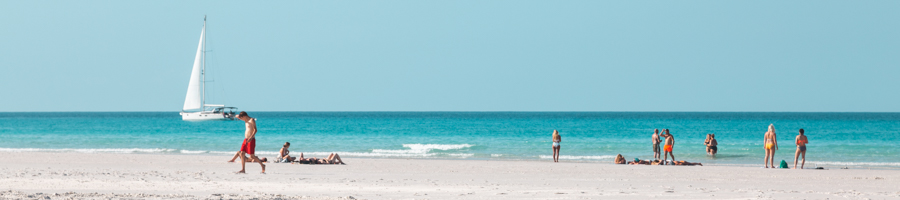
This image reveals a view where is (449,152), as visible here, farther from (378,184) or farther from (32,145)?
(32,145)

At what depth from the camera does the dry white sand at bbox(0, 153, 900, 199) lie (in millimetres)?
10453

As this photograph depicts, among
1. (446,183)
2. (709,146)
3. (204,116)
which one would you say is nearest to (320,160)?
(446,183)

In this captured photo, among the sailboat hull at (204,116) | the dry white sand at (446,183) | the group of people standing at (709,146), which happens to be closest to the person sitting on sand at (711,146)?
the group of people standing at (709,146)

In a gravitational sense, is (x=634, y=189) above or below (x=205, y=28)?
below

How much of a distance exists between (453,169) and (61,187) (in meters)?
8.80

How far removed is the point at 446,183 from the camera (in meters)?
13.0

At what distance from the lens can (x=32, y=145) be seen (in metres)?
33.6

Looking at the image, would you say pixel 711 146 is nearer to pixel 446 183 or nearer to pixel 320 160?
pixel 320 160

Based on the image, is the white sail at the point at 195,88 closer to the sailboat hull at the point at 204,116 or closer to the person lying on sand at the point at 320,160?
the sailboat hull at the point at 204,116

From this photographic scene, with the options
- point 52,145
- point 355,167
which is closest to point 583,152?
point 355,167

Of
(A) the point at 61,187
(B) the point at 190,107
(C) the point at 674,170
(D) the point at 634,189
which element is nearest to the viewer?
Answer: (A) the point at 61,187

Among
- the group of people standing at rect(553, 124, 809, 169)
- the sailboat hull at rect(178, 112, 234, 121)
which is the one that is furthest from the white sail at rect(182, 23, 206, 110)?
the group of people standing at rect(553, 124, 809, 169)

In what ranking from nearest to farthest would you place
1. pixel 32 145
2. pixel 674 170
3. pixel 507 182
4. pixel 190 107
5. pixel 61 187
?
1. pixel 61 187
2. pixel 507 182
3. pixel 674 170
4. pixel 32 145
5. pixel 190 107

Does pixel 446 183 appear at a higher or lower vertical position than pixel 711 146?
lower
